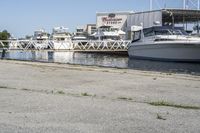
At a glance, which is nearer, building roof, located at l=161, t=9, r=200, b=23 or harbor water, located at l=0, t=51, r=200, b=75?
harbor water, located at l=0, t=51, r=200, b=75

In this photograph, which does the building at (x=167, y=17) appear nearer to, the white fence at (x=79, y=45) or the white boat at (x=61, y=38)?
the white fence at (x=79, y=45)

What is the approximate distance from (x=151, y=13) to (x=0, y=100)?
7041cm

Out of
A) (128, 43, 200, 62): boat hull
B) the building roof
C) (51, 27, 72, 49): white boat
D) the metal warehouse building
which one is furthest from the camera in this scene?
(51, 27, 72, 49): white boat

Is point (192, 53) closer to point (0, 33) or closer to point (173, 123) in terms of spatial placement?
point (173, 123)

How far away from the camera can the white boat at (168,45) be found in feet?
123

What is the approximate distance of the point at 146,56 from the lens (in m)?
43.0

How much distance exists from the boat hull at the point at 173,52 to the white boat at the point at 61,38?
27623mm

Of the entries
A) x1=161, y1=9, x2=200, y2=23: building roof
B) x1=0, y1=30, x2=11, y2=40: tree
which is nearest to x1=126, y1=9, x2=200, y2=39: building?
→ x1=161, y1=9, x2=200, y2=23: building roof

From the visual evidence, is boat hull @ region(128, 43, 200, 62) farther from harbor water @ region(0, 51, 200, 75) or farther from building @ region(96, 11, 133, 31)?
building @ region(96, 11, 133, 31)

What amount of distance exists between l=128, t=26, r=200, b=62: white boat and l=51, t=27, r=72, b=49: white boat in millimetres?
25855

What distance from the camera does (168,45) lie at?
38500 millimetres

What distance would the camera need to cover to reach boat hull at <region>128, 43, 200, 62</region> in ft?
122

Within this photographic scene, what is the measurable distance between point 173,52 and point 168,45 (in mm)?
841

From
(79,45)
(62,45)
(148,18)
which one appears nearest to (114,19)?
(148,18)
